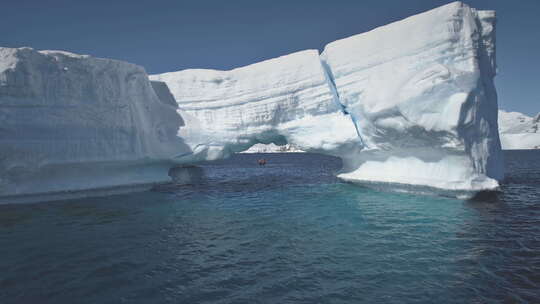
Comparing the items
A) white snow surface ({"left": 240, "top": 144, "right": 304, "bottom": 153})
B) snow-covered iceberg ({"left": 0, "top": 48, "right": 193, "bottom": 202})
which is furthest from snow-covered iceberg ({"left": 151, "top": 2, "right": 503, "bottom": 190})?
white snow surface ({"left": 240, "top": 144, "right": 304, "bottom": 153})

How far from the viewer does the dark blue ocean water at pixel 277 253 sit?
5340 mm

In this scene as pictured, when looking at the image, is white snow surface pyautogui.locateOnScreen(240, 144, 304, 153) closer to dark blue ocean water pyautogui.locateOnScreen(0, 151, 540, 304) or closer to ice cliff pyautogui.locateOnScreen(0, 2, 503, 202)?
ice cliff pyautogui.locateOnScreen(0, 2, 503, 202)

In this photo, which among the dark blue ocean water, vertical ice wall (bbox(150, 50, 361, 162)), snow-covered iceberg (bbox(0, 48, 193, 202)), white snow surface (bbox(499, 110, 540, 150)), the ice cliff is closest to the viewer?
the dark blue ocean water

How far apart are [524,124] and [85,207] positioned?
340ft

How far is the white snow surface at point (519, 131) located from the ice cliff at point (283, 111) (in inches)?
3414

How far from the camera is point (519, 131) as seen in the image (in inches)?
3310

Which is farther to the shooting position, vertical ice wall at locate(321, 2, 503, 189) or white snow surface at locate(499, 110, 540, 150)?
white snow surface at locate(499, 110, 540, 150)

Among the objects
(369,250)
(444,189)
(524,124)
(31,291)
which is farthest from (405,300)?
(524,124)

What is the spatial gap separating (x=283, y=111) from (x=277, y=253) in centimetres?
1188

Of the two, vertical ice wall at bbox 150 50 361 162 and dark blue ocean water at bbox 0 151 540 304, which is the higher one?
vertical ice wall at bbox 150 50 361 162

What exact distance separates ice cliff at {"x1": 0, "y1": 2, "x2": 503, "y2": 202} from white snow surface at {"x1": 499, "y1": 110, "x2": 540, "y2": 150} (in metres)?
86.7

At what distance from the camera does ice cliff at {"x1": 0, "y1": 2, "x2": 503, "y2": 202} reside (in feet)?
41.9

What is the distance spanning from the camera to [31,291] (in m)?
5.47

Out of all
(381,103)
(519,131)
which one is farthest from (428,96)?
(519,131)
